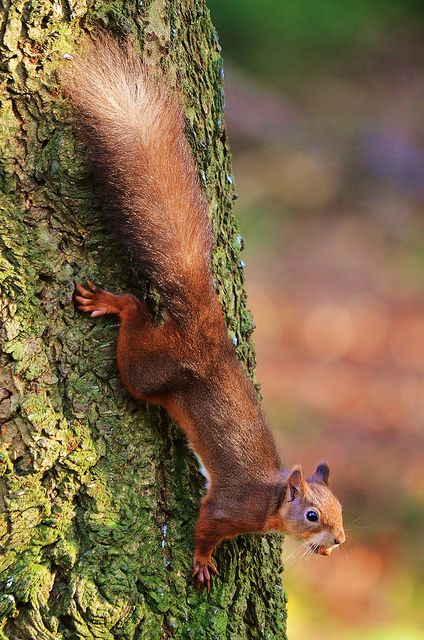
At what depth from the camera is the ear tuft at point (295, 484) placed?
8.32 feet

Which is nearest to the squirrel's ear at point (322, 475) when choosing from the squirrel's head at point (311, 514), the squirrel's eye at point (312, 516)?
the squirrel's head at point (311, 514)

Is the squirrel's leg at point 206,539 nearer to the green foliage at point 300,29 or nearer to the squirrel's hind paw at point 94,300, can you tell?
the squirrel's hind paw at point 94,300

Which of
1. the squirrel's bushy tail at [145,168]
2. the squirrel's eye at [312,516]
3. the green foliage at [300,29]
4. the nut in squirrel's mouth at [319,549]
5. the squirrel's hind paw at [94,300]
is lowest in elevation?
the squirrel's hind paw at [94,300]

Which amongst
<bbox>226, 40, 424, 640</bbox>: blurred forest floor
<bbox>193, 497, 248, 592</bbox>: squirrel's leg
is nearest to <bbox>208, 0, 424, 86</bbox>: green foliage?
<bbox>226, 40, 424, 640</bbox>: blurred forest floor

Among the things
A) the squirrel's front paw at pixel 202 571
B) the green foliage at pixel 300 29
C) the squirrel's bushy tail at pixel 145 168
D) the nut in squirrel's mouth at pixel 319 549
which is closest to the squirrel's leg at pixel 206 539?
the squirrel's front paw at pixel 202 571

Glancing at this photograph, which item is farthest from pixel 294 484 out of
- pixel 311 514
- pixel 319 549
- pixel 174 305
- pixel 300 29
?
pixel 300 29

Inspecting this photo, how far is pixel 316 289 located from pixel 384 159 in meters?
1.78

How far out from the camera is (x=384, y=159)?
30.3 feet

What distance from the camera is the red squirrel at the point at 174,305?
7.32ft

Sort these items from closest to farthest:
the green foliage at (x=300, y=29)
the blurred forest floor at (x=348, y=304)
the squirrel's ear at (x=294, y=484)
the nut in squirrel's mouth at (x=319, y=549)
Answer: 1. the squirrel's ear at (x=294, y=484)
2. the nut in squirrel's mouth at (x=319, y=549)
3. the blurred forest floor at (x=348, y=304)
4. the green foliage at (x=300, y=29)

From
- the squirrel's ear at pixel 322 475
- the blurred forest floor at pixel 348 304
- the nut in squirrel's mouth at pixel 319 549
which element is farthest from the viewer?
the blurred forest floor at pixel 348 304

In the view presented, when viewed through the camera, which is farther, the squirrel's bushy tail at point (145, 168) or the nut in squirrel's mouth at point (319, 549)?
the nut in squirrel's mouth at point (319, 549)

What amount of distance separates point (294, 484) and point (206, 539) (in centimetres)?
31

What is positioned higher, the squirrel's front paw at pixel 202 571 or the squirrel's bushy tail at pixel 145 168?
the squirrel's bushy tail at pixel 145 168
